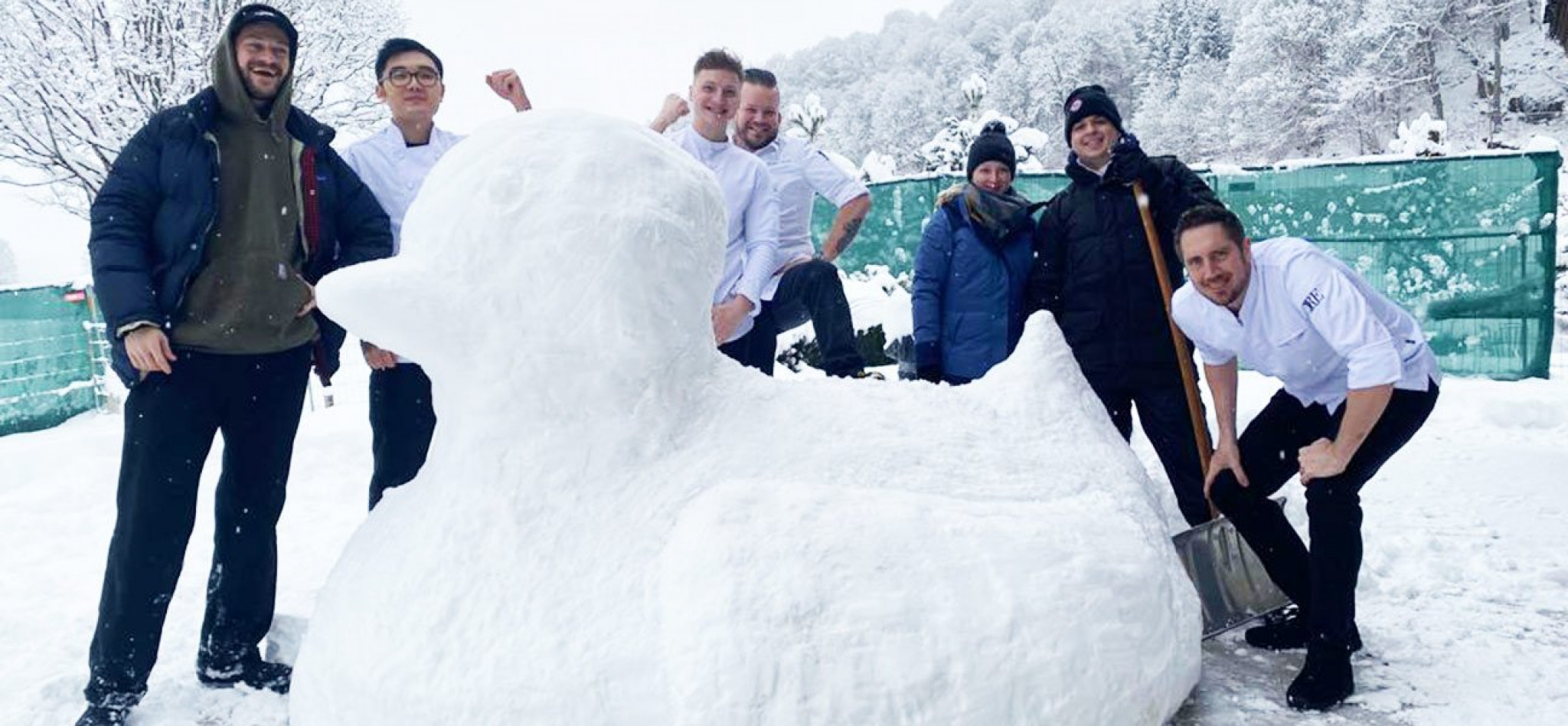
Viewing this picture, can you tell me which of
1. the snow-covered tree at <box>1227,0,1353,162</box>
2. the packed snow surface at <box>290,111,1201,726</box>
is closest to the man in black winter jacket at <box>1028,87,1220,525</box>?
the packed snow surface at <box>290,111,1201,726</box>

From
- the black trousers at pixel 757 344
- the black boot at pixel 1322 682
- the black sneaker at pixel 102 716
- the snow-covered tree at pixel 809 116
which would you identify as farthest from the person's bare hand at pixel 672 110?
the snow-covered tree at pixel 809 116

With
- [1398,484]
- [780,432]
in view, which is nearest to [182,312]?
[780,432]

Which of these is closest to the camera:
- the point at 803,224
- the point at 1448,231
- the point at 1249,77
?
the point at 803,224

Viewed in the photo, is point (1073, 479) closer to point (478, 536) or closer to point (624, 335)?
point (624, 335)

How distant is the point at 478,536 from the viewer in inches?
64.6

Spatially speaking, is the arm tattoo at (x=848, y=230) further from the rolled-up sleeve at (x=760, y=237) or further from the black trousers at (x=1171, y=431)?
the black trousers at (x=1171, y=431)

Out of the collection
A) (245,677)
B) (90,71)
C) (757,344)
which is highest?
(90,71)

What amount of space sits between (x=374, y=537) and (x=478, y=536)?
0.94ft

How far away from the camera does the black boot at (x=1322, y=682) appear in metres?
2.57

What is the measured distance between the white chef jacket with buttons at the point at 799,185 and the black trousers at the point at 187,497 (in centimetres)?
167

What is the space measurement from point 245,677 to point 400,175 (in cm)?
156

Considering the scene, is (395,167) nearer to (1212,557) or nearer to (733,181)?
(733,181)

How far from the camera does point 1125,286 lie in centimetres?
330

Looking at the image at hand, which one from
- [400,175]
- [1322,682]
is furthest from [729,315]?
[1322,682]
